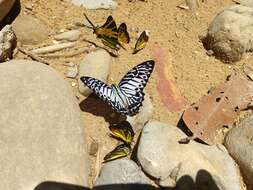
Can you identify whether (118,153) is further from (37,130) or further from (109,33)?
(109,33)

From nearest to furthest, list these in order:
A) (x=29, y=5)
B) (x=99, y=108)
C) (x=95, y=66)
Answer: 1. (x=99, y=108)
2. (x=95, y=66)
3. (x=29, y=5)

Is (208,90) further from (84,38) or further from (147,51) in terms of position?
(84,38)

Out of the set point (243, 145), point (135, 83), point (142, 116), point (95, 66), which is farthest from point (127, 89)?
point (243, 145)

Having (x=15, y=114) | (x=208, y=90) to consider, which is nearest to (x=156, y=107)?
(x=208, y=90)

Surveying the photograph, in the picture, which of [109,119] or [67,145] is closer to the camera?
[67,145]

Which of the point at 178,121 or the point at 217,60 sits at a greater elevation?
the point at 217,60
